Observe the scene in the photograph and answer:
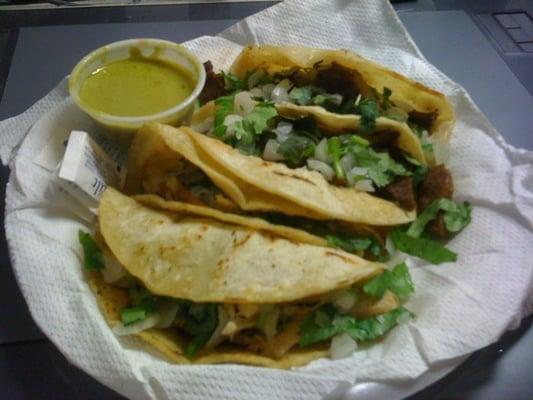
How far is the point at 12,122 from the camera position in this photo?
1.66 meters

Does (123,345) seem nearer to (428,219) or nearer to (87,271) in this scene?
(87,271)

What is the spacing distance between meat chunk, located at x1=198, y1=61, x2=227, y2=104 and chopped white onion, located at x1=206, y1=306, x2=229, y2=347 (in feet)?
2.54

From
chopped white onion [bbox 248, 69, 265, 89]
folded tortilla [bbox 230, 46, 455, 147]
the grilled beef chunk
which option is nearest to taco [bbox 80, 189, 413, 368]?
the grilled beef chunk

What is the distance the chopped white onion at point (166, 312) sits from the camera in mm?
1239

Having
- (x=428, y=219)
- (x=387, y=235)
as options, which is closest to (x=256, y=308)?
(x=387, y=235)

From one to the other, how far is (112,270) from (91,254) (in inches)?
2.7

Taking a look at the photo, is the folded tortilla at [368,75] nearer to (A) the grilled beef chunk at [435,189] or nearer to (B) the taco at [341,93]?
(B) the taco at [341,93]

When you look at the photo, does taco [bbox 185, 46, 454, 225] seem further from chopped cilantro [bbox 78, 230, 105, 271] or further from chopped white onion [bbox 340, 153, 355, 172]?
chopped cilantro [bbox 78, 230, 105, 271]

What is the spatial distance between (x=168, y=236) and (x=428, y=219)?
64cm

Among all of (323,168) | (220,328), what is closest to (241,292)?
(220,328)

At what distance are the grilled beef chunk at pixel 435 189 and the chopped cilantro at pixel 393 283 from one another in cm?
17

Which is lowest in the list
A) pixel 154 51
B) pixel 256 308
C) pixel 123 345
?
pixel 123 345

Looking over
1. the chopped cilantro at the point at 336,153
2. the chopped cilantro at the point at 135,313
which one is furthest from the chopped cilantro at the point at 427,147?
the chopped cilantro at the point at 135,313

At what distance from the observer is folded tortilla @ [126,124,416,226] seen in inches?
49.8
